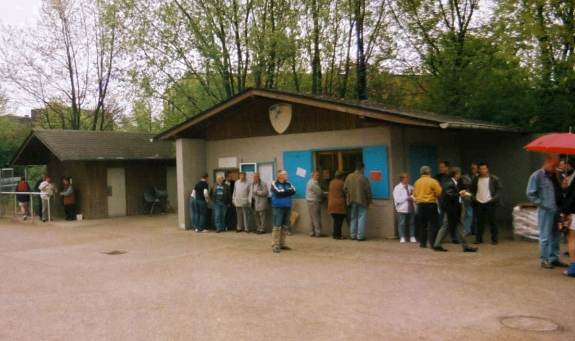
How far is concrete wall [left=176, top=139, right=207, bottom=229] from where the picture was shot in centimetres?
1627

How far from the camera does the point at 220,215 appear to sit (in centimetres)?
1548

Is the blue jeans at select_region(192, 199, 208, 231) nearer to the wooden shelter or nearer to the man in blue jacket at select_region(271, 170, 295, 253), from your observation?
the man in blue jacket at select_region(271, 170, 295, 253)

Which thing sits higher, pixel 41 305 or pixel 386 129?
pixel 386 129

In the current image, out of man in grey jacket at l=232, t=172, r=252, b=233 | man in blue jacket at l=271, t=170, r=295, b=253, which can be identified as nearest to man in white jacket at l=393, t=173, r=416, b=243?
man in blue jacket at l=271, t=170, r=295, b=253

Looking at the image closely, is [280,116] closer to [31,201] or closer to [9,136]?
[31,201]

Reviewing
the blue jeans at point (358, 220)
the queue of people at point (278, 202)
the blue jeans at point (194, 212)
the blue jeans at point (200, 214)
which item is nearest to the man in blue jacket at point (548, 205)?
the queue of people at point (278, 202)

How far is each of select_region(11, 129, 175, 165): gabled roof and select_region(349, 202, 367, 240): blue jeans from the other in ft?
37.4

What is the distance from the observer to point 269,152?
1517 cm

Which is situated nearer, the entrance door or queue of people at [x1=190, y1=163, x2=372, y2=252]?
queue of people at [x1=190, y1=163, x2=372, y2=252]

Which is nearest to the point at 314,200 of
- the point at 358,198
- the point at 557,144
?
the point at 358,198

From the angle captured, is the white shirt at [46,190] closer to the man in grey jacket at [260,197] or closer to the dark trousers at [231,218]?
the dark trousers at [231,218]

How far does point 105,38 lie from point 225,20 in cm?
922

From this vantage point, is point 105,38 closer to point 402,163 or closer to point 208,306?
point 402,163

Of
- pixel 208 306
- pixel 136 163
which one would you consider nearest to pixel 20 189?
pixel 136 163
